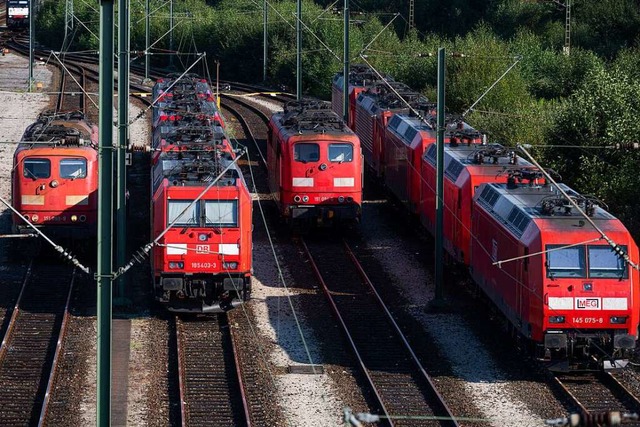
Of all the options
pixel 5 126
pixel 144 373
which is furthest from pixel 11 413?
pixel 5 126

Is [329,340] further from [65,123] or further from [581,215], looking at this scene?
→ [65,123]

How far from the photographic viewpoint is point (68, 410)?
2194 centimetres

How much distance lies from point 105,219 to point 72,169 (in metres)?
15.3

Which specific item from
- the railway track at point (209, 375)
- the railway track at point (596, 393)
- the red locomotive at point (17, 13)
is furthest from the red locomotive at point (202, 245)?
the red locomotive at point (17, 13)

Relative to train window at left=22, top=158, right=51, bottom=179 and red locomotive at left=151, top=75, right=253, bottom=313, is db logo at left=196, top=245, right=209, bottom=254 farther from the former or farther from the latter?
train window at left=22, top=158, right=51, bottom=179

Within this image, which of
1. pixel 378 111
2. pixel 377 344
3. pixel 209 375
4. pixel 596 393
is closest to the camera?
pixel 596 393

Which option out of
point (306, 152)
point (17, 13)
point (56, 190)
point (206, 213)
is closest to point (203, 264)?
point (206, 213)

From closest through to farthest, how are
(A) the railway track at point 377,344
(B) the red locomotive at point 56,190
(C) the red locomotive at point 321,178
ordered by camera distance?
(A) the railway track at point 377,344, (B) the red locomotive at point 56,190, (C) the red locomotive at point 321,178

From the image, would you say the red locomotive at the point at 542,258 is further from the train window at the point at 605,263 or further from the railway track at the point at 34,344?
the railway track at the point at 34,344

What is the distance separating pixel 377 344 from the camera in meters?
26.3

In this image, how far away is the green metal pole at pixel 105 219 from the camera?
16297mm

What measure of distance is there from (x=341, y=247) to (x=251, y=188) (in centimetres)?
749

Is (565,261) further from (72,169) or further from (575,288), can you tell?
(72,169)

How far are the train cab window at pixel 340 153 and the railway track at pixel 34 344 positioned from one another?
7.40 metres
